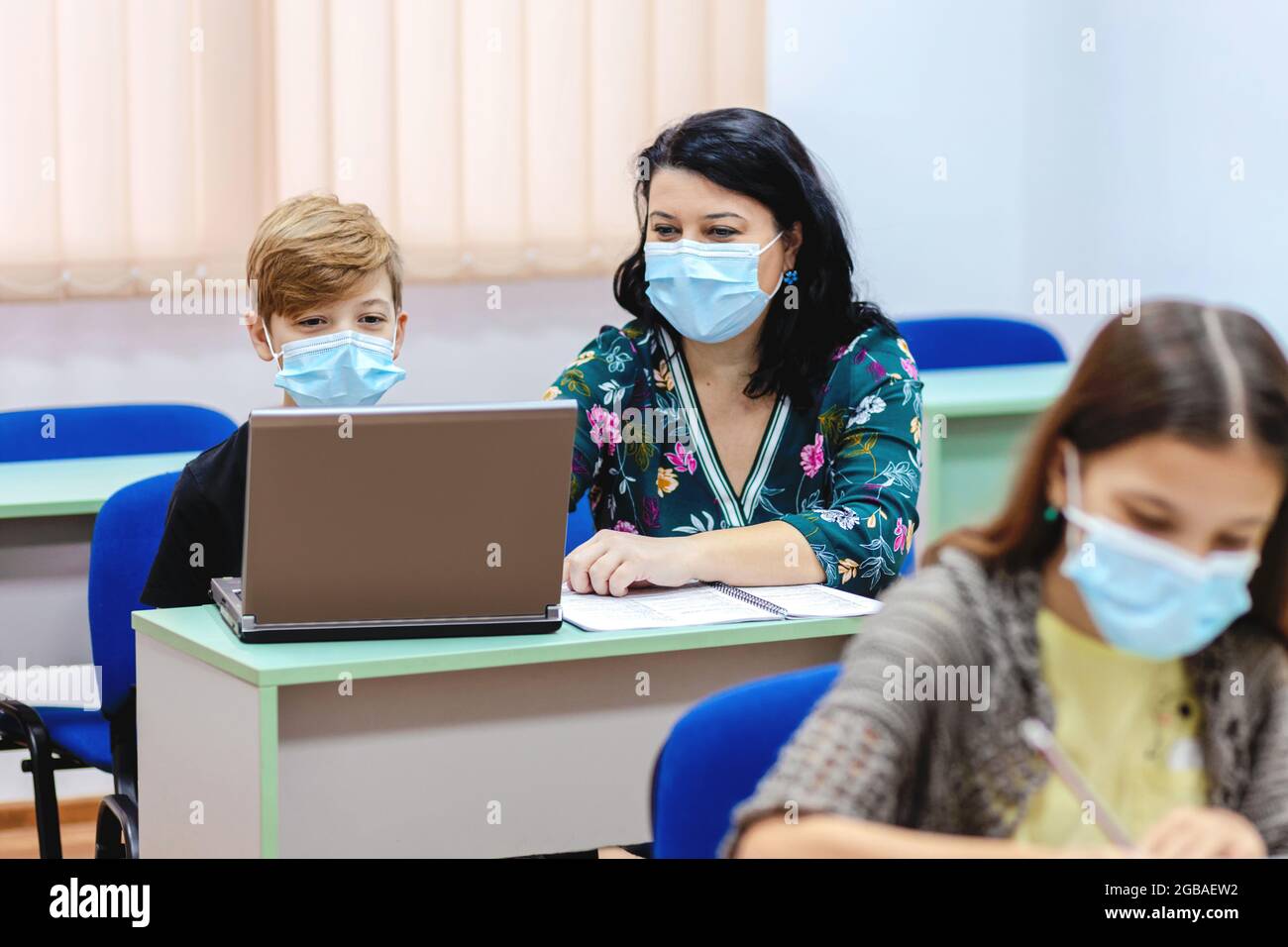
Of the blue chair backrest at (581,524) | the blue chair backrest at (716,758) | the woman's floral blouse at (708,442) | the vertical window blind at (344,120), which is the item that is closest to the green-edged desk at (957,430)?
the woman's floral blouse at (708,442)

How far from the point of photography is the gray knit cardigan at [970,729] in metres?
0.89

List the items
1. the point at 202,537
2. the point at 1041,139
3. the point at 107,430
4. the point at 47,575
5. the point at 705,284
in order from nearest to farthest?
the point at 202,537 → the point at 705,284 → the point at 47,575 → the point at 107,430 → the point at 1041,139

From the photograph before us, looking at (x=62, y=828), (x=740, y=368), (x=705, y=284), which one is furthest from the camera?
(x=62, y=828)

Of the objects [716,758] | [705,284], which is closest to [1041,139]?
[705,284]

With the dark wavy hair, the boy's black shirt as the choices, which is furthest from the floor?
the dark wavy hair

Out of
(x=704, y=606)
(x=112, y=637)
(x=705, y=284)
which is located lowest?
(x=112, y=637)

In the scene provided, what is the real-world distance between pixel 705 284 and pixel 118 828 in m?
1.01

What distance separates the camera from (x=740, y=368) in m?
2.24

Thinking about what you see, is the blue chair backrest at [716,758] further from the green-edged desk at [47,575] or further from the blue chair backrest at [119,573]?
the green-edged desk at [47,575]

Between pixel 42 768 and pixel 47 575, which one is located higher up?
pixel 47 575

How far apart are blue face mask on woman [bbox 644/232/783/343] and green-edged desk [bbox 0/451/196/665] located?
0.85 metres

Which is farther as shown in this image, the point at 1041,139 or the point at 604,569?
the point at 1041,139

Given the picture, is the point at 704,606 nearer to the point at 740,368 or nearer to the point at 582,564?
the point at 582,564
